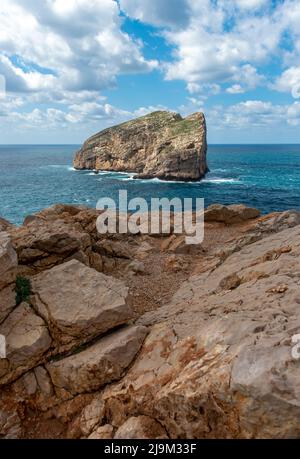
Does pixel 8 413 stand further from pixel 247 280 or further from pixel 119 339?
pixel 247 280

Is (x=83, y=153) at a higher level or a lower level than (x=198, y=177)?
higher

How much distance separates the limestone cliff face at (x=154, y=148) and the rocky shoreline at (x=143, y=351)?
296 feet

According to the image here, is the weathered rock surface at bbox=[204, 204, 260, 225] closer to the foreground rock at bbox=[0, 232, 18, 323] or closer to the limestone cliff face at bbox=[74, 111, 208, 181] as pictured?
the foreground rock at bbox=[0, 232, 18, 323]

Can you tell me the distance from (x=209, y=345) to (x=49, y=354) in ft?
17.9

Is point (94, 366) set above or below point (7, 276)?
below

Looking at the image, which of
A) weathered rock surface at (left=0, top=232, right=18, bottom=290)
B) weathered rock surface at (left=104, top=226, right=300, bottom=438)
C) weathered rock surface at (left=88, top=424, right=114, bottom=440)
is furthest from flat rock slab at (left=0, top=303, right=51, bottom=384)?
weathered rock surface at (left=88, top=424, right=114, bottom=440)

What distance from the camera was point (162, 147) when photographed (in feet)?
368

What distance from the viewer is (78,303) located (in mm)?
11945

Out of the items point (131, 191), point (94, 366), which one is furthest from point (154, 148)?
point (94, 366)

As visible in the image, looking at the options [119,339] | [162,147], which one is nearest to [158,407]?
[119,339]

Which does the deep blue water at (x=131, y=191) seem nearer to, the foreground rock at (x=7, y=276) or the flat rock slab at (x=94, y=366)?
the foreground rock at (x=7, y=276)

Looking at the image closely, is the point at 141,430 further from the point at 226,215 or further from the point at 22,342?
the point at 226,215

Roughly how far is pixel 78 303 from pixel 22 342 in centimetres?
220

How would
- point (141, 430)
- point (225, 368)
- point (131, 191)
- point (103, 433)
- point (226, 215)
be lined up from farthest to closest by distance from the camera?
point (131, 191) < point (226, 215) < point (103, 433) < point (141, 430) < point (225, 368)
